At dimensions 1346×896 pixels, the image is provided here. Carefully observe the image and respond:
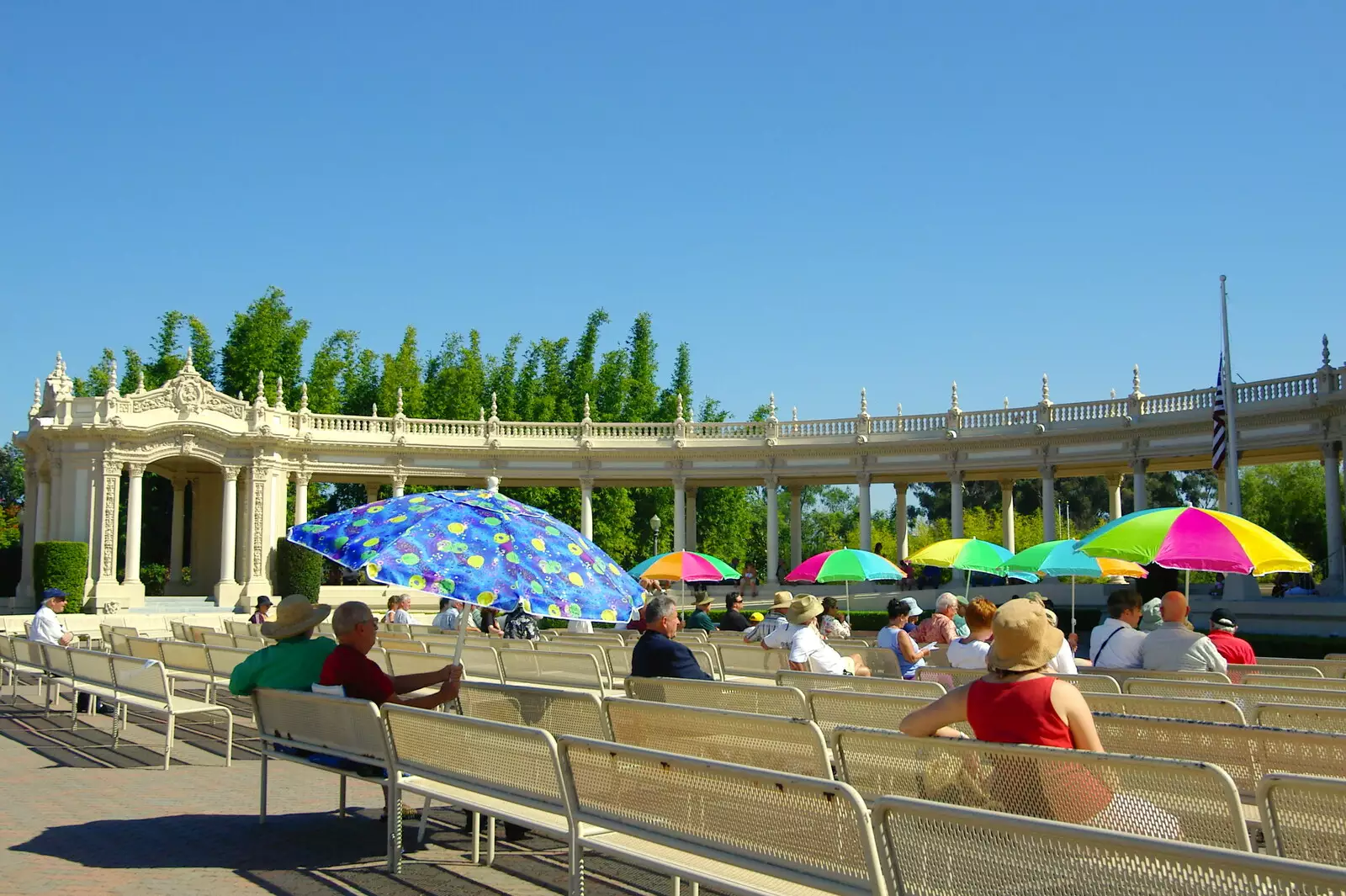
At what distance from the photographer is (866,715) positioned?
7.06 m

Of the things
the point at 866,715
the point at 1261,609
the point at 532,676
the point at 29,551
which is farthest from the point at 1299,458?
the point at 29,551

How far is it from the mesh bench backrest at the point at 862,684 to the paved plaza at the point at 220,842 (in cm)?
225

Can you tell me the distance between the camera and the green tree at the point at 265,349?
175ft

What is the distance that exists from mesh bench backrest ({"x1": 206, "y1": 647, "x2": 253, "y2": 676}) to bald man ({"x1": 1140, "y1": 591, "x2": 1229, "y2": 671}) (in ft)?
28.6

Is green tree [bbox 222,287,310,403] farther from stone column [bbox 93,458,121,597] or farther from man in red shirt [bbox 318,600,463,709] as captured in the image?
man in red shirt [bbox 318,600,463,709]

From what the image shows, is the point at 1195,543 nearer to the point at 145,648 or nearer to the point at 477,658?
the point at 477,658

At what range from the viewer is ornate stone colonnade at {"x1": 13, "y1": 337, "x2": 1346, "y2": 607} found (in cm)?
3672

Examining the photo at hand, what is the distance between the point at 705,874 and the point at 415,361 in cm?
5735

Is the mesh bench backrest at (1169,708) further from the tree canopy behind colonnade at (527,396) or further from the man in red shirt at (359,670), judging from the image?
the tree canopy behind colonnade at (527,396)

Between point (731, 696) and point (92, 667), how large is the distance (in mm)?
7716

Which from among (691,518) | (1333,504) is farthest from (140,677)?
(691,518)

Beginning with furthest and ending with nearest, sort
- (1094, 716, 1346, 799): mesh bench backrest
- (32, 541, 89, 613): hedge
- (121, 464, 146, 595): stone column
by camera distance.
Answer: (121, 464, 146, 595): stone column → (32, 541, 89, 613): hedge → (1094, 716, 1346, 799): mesh bench backrest

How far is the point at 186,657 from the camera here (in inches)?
505

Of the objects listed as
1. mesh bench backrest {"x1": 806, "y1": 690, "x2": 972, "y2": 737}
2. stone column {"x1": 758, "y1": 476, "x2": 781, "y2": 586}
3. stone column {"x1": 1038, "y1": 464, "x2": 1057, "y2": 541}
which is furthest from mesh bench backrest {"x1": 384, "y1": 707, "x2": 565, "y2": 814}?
stone column {"x1": 758, "y1": 476, "x2": 781, "y2": 586}
